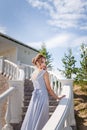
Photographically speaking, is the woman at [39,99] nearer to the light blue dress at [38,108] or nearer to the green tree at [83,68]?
the light blue dress at [38,108]

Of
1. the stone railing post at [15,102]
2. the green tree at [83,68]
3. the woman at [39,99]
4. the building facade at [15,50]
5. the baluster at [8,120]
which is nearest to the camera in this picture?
the woman at [39,99]

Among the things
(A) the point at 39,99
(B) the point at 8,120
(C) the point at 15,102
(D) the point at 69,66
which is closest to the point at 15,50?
(D) the point at 69,66

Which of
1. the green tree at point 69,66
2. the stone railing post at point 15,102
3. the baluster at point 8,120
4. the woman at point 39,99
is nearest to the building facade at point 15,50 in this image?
the green tree at point 69,66

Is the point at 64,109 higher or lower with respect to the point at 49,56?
lower

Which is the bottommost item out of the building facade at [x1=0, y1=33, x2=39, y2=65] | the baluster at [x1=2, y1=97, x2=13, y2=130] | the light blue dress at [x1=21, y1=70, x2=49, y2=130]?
the baluster at [x1=2, y1=97, x2=13, y2=130]

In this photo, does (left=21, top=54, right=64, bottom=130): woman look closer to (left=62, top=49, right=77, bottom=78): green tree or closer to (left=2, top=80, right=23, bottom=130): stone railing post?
(left=2, top=80, right=23, bottom=130): stone railing post

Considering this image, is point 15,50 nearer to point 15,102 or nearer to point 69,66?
point 69,66

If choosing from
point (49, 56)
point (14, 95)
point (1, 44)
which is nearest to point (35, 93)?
point (14, 95)

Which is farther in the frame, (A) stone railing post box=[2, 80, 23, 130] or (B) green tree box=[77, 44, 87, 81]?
(B) green tree box=[77, 44, 87, 81]

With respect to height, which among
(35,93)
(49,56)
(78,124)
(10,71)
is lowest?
(78,124)

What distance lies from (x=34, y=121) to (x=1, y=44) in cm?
2178

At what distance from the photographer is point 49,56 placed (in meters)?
33.4

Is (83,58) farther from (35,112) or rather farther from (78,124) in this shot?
(35,112)

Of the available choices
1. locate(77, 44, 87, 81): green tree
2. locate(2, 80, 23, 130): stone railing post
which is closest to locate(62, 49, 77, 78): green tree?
locate(77, 44, 87, 81): green tree
